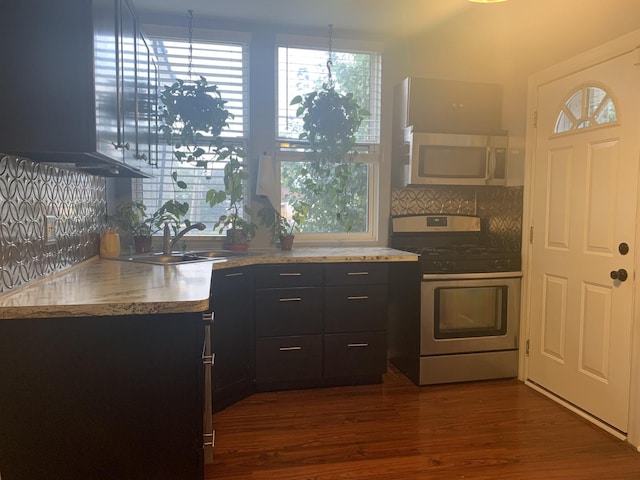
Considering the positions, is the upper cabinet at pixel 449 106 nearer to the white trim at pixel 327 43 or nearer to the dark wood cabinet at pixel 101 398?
the white trim at pixel 327 43

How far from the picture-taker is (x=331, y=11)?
3137 mm

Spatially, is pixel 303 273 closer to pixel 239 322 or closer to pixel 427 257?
pixel 239 322

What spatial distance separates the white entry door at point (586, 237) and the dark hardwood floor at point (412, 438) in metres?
0.24

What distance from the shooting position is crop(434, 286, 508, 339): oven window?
316 cm

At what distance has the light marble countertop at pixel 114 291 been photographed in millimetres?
1422

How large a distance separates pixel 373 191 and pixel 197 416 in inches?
100

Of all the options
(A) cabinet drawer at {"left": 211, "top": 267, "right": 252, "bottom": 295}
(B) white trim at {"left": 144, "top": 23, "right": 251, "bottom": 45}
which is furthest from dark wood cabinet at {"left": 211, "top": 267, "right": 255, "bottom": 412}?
(B) white trim at {"left": 144, "top": 23, "right": 251, "bottom": 45}

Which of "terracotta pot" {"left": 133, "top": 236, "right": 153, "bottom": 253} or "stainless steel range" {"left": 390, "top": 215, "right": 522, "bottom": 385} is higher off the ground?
"terracotta pot" {"left": 133, "top": 236, "right": 153, "bottom": 253}

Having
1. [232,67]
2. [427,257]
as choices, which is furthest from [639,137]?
[232,67]

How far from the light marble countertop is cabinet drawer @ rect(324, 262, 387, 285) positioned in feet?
2.14

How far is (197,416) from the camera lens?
4.97 feet

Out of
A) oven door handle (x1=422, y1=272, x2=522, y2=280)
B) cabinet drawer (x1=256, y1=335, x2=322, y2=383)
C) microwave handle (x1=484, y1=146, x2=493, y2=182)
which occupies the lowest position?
cabinet drawer (x1=256, y1=335, x2=322, y2=383)

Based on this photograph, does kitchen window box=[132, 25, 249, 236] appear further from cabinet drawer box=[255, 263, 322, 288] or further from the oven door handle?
the oven door handle

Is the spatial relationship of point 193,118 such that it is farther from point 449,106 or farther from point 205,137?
point 449,106
